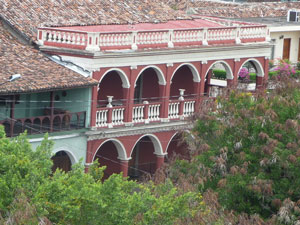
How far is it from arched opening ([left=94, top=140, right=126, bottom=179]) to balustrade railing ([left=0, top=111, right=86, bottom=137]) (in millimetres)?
3039

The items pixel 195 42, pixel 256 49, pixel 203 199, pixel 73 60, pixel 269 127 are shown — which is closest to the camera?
pixel 203 199

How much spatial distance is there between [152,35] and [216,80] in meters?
9.49

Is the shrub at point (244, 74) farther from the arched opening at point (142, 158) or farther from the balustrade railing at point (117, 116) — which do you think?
the balustrade railing at point (117, 116)

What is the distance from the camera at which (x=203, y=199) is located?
101 feet

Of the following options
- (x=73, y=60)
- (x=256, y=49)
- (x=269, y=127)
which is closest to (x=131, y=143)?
(x=73, y=60)

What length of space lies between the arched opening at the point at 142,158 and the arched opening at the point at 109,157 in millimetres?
1664

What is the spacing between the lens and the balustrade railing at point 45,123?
38031 mm

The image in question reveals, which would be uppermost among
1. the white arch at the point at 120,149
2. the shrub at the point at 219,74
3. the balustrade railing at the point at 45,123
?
the shrub at the point at 219,74

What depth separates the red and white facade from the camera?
40781mm

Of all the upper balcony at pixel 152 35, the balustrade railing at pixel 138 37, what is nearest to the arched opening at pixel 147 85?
the upper balcony at pixel 152 35

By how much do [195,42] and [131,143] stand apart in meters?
4.68

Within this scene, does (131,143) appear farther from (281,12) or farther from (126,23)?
(281,12)

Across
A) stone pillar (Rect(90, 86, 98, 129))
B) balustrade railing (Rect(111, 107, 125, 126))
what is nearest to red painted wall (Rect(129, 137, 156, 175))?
balustrade railing (Rect(111, 107, 125, 126))

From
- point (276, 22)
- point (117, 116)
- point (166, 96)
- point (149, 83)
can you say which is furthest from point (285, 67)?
point (117, 116)
